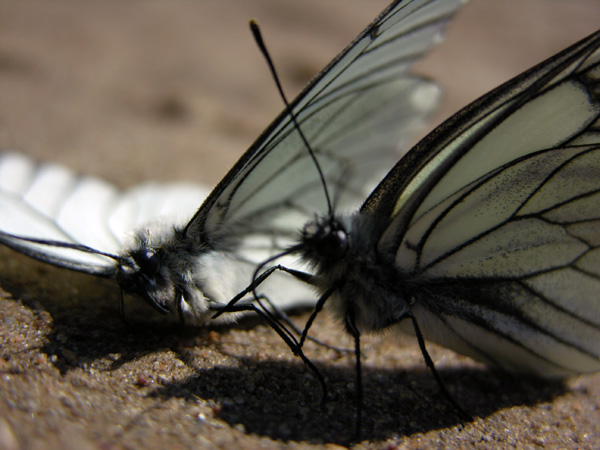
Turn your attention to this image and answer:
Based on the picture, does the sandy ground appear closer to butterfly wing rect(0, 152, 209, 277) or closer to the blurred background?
the blurred background

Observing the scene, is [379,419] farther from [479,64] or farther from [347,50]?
[479,64]

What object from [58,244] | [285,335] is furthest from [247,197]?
[58,244]

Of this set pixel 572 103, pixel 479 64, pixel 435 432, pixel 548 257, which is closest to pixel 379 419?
pixel 435 432

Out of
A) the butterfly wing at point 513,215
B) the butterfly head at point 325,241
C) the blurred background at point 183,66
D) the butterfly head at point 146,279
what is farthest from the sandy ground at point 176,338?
the butterfly head at point 325,241

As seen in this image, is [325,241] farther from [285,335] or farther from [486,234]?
[486,234]

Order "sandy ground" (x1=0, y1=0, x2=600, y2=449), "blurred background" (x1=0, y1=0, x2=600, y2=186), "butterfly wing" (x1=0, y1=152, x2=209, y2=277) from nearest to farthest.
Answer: "sandy ground" (x1=0, y1=0, x2=600, y2=449) → "butterfly wing" (x1=0, y1=152, x2=209, y2=277) → "blurred background" (x1=0, y1=0, x2=600, y2=186)

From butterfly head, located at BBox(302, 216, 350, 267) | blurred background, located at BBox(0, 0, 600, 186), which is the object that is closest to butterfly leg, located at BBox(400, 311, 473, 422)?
butterfly head, located at BBox(302, 216, 350, 267)
